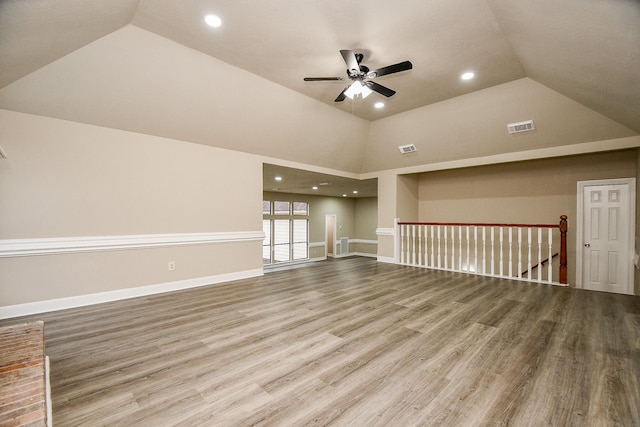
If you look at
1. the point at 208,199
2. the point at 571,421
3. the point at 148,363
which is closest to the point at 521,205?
the point at 571,421

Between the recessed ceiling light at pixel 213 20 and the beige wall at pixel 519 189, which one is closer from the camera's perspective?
the recessed ceiling light at pixel 213 20

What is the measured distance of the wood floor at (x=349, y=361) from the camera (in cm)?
163

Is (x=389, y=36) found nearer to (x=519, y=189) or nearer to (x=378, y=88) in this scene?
(x=378, y=88)

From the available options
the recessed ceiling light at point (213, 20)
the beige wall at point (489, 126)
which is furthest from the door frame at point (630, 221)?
the recessed ceiling light at point (213, 20)

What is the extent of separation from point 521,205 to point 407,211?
237 centimetres

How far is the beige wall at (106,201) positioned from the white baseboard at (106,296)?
6 centimetres

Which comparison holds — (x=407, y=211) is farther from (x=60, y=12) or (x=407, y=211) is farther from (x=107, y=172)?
(x=60, y=12)

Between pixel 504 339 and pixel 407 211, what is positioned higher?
pixel 407 211

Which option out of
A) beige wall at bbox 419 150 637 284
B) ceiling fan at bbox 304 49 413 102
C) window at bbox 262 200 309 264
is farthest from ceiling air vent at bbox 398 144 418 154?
window at bbox 262 200 309 264

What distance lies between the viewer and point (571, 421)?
1.56 meters

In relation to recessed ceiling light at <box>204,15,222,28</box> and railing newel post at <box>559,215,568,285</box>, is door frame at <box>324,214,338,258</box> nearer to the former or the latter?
railing newel post at <box>559,215,568,285</box>

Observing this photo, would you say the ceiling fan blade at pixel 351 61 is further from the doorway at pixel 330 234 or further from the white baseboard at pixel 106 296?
the doorway at pixel 330 234

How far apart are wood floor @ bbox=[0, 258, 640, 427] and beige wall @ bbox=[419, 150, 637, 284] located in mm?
2241

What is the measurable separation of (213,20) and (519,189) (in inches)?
250
